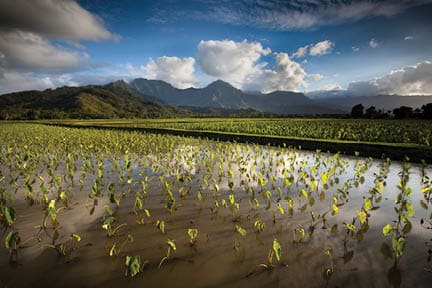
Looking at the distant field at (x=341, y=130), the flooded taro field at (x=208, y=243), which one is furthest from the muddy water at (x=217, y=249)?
the distant field at (x=341, y=130)

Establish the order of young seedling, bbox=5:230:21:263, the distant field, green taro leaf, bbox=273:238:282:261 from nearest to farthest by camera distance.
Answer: green taro leaf, bbox=273:238:282:261 → young seedling, bbox=5:230:21:263 → the distant field

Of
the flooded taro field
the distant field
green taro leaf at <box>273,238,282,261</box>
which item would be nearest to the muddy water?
the flooded taro field

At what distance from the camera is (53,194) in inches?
265

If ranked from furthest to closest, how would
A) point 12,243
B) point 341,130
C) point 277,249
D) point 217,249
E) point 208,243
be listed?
point 341,130
point 208,243
point 217,249
point 12,243
point 277,249

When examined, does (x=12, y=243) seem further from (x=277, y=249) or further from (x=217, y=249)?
(x=277, y=249)

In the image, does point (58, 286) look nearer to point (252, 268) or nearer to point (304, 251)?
→ point (252, 268)

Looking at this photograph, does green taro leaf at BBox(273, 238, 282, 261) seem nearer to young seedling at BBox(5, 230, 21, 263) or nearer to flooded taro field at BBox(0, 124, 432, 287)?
flooded taro field at BBox(0, 124, 432, 287)

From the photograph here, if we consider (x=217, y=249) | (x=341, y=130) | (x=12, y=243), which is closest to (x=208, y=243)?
(x=217, y=249)

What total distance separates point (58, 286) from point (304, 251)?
3.78 metres

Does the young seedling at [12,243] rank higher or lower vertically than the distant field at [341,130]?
lower

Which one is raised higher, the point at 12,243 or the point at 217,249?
the point at 12,243

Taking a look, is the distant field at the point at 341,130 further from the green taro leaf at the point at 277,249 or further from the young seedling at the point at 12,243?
the young seedling at the point at 12,243

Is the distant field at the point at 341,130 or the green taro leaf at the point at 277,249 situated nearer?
the green taro leaf at the point at 277,249

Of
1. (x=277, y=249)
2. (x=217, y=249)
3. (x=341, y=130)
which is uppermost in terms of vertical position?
(x=341, y=130)
